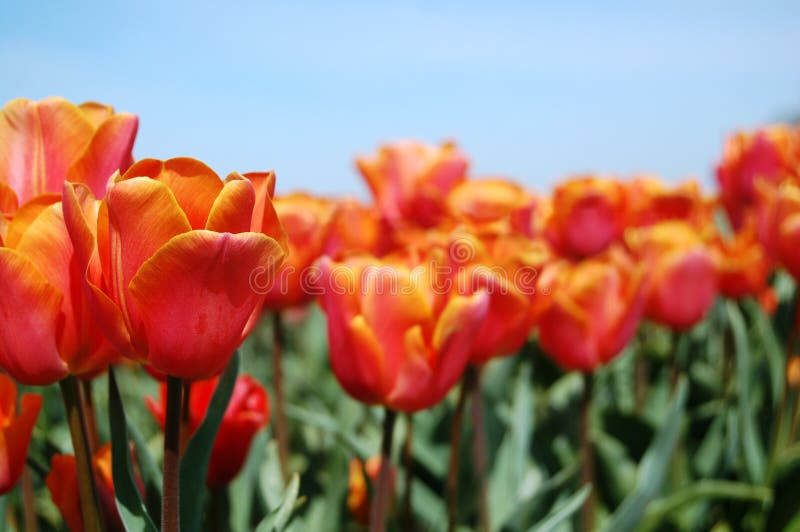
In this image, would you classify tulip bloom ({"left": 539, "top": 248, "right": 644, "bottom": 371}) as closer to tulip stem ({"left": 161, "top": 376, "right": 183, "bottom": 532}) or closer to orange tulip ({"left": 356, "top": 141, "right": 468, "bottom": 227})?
orange tulip ({"left": 356, "top": 141, "right": 468, "bottom": 227})

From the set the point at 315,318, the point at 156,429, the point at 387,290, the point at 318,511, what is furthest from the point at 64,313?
the point at 315,318

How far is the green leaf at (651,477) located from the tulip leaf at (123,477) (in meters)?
0.64

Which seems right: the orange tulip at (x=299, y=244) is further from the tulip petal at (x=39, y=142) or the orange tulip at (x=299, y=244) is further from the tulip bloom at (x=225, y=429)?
the tulip petal at (x=39, y=142)

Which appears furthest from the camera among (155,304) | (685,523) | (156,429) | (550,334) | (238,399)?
(156,429)

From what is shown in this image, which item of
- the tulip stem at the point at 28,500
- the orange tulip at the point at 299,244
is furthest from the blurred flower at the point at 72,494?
the orange tulip at the point at 299,244

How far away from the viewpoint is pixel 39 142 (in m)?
0.62

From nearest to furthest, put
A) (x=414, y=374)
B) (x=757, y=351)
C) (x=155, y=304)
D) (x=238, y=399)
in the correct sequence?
(x=155, y=304)
(x=414, y=374)
(x=238, y=399)
(x=757, y=351)

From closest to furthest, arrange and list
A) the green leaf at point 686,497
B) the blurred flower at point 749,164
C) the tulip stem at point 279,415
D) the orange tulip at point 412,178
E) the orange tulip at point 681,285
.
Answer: the green leaf at point 686,497 → the tulip stem at point 279,415 → the orange tulip at point 681,285 → the orange tulip at point 412,178 → the blurred flower at point 749,164

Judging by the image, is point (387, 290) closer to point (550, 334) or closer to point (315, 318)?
point (550, 334)

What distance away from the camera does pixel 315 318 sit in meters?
2.03

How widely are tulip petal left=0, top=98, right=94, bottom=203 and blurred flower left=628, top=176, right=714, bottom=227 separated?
1391 mm

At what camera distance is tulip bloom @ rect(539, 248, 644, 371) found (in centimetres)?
109

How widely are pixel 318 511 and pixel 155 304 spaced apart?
2.45ft

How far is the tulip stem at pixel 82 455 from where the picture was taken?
56 centimetres
